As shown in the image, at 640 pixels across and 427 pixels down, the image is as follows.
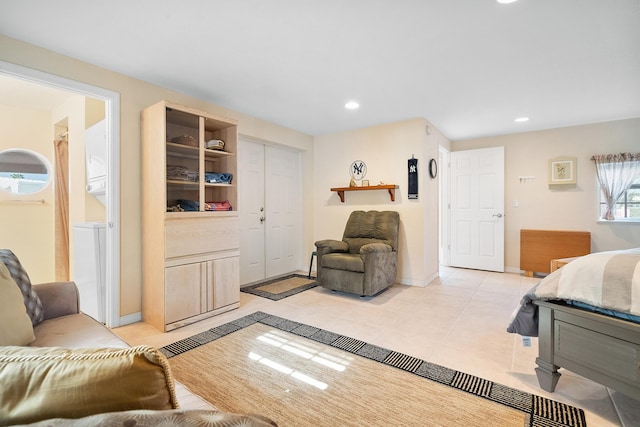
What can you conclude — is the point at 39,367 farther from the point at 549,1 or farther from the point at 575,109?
the point at 575,109

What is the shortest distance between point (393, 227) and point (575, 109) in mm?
2674

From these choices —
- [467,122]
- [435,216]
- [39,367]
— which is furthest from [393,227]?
[39,367]

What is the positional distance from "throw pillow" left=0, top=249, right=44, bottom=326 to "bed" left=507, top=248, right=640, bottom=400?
284 centimetres

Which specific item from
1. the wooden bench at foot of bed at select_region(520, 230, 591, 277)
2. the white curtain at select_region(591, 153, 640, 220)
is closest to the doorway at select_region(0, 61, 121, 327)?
the wooden bench at foot of bed at select_region(520, 230, 591, 277)

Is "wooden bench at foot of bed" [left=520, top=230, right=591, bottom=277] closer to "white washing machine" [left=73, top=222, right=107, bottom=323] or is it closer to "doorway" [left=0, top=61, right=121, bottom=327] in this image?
"doorway" [left=0, top=61, right=121, bottom=327]

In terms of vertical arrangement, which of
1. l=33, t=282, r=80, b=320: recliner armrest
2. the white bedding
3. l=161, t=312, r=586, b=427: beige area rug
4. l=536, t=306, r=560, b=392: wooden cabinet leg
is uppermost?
the white bedding

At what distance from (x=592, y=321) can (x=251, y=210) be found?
3.67 metres

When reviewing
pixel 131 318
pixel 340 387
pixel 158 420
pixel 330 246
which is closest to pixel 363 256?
pixel 330 246

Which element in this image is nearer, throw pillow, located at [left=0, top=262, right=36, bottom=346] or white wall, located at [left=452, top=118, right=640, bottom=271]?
throw pillow, located at [left=0, top=262, right=36, bottom=346]

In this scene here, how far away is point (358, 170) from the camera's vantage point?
177 inches

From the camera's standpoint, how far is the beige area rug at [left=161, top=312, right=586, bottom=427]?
1.50m

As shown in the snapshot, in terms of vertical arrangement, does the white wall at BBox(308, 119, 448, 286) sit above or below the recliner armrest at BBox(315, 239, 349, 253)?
above

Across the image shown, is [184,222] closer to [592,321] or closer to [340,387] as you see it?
[340,387]

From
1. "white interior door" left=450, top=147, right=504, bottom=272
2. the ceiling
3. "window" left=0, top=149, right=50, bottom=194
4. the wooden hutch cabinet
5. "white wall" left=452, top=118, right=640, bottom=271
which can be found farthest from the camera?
Answer: "white interior door" left=450, top=147, right=504, bottom=272
